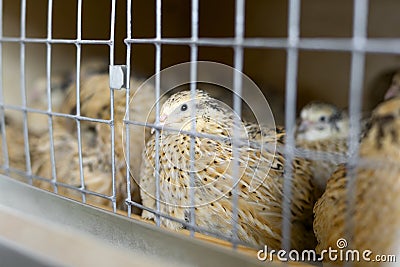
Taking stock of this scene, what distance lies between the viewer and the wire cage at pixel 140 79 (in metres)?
0.61

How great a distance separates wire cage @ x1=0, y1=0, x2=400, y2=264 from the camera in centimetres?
61

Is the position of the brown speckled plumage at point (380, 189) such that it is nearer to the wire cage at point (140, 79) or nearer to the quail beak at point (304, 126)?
the wire cage at point (140, 79)

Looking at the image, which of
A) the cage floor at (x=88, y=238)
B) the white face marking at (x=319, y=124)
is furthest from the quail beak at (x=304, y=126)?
the cage floor at (x=88, y=238)

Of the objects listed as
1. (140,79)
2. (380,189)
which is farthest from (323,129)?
(380,189)

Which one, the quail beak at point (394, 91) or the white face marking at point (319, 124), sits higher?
the quail beak at point (394, 91)

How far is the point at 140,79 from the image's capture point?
138 centimetres

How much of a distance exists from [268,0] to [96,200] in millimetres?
1179

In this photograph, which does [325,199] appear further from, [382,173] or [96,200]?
[96,200]

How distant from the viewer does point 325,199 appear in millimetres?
738

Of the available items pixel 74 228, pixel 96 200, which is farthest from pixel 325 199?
pixel 96 200

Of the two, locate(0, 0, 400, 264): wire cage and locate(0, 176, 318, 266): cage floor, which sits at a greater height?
locate(0, 0, 400, 264): wire cage

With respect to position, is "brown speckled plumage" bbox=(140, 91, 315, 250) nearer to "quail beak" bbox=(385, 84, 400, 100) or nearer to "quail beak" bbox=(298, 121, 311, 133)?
"quail beak" bbox=(385, 84, 400, 100)

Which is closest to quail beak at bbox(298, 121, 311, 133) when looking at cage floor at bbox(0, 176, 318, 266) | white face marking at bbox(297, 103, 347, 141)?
white face marking at bbox(297, 103, 347, 141)

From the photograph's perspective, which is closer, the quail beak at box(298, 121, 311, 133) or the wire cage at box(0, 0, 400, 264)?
the wire cage at box(0, 0, 400, 264)
